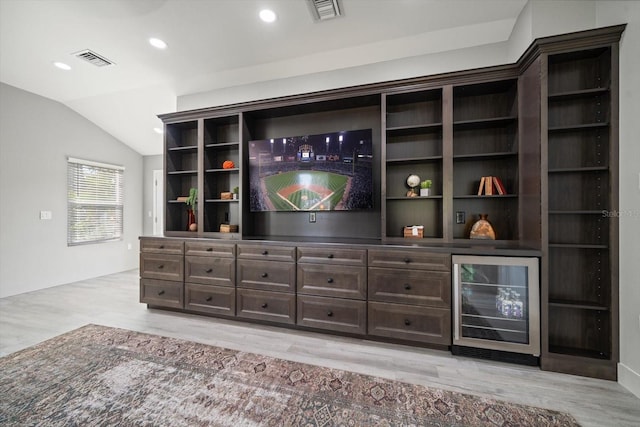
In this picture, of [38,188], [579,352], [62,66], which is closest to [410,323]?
[579,352]

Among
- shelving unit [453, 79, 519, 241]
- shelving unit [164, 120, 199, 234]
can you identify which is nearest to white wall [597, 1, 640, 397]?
shelving unit [453, 79, 519, 241]

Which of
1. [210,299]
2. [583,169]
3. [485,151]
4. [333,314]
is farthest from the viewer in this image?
[210,299]

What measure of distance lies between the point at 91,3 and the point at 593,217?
14.9ft

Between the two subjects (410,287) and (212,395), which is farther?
(410,287)

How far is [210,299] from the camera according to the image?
3000 mm

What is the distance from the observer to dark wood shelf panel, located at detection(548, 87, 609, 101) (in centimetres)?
197

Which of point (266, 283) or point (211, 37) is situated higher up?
point (211, 37)

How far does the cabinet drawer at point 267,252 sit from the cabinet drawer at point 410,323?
0.93m

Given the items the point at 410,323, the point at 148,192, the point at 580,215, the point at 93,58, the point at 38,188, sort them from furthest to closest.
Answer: the point at 148,192 < the point at 38,188 < the point at 93,58 < the point at 410,323 < the point at 580,215

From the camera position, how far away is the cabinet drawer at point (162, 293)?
Answer: 3.12 metres

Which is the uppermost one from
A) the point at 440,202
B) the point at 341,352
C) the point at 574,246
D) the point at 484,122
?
the point at 484,122

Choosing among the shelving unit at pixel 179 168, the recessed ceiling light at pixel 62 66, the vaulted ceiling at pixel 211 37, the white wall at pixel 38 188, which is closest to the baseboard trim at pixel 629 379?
the vaulted ceiling at pixel 211 37

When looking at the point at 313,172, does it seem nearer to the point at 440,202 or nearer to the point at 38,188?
the point at 440,202

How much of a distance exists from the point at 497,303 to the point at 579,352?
64cm
